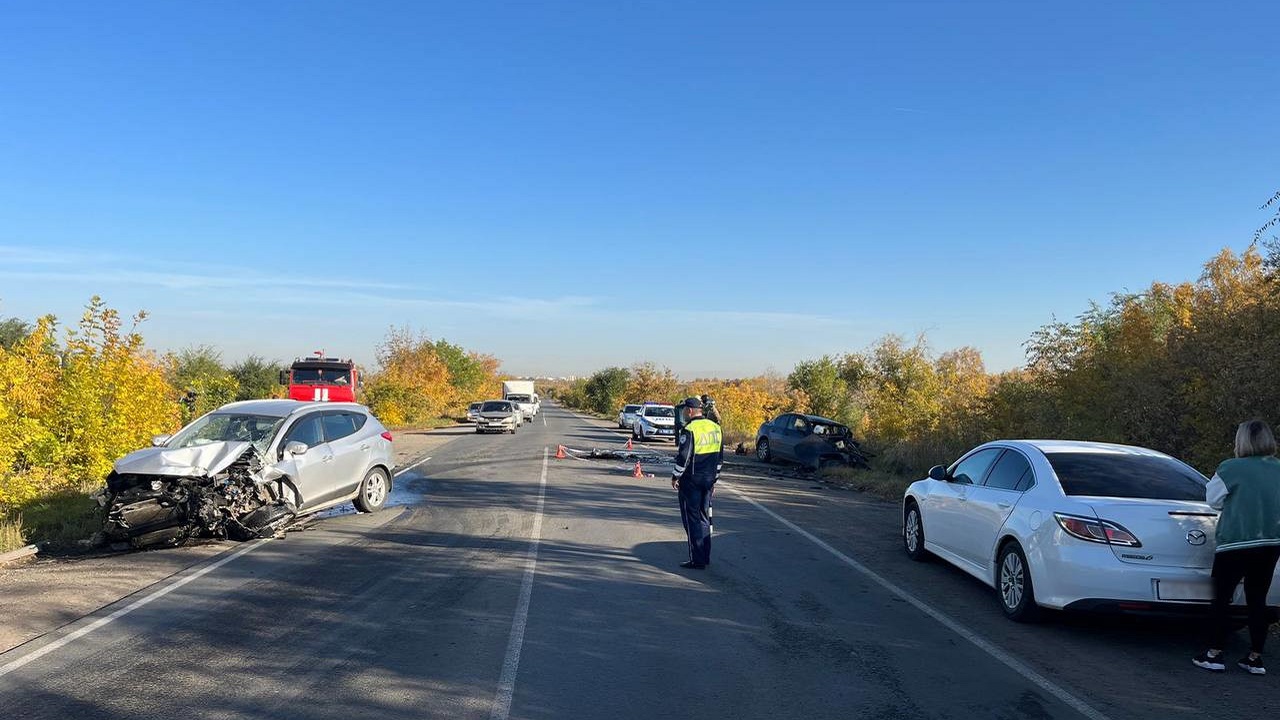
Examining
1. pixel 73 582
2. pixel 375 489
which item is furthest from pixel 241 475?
pixel 375 489

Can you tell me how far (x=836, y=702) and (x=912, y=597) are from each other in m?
3.05

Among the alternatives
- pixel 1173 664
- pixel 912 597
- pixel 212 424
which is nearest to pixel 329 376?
pixel 212 424

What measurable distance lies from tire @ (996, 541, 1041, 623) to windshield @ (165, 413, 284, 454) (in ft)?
28.9

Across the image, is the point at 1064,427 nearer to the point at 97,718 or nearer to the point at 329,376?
the point at 97,718

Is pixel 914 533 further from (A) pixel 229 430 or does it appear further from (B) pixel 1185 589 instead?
(A) pixel 229 430

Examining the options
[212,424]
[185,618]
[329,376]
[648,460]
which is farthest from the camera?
[329,376]

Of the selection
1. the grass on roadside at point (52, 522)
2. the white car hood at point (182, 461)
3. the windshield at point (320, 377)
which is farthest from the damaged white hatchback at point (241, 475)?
the windshield at point (320, 377)

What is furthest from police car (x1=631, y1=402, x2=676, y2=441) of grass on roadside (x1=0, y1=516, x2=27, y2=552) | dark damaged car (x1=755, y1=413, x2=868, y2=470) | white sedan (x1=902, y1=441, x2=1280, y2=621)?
white sedan (x1=902, y1=441, x2=1280, y2=621)

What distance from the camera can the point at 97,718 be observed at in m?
4.61

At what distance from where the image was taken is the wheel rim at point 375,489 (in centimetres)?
1262

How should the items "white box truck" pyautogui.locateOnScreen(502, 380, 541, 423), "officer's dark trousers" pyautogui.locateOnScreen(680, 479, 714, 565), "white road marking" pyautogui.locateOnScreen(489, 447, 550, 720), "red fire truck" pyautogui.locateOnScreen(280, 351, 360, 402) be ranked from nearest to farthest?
"white road marking" pyautogui.locateOnScreen(489, 447, 550, 720), "officer's dark trousers" pyautogui.locateOnScreen(680, 479, 714, 565), "red fire truck" pyautogui.locateOnScreen(280, 351, 360, 402), "white box truck" pyautogui.locateOnScreen(502, 380, 541, 423)

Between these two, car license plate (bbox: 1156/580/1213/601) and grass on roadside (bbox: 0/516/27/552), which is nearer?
car license plate (bbox: 1156/580/1213/601)

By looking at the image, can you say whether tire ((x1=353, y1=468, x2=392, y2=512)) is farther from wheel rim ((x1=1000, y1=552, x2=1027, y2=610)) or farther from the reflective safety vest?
wheel rim ((x1=1000, y1=552, x2=1027, y2=610))

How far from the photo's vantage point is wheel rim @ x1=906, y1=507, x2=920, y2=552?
9359 mm
